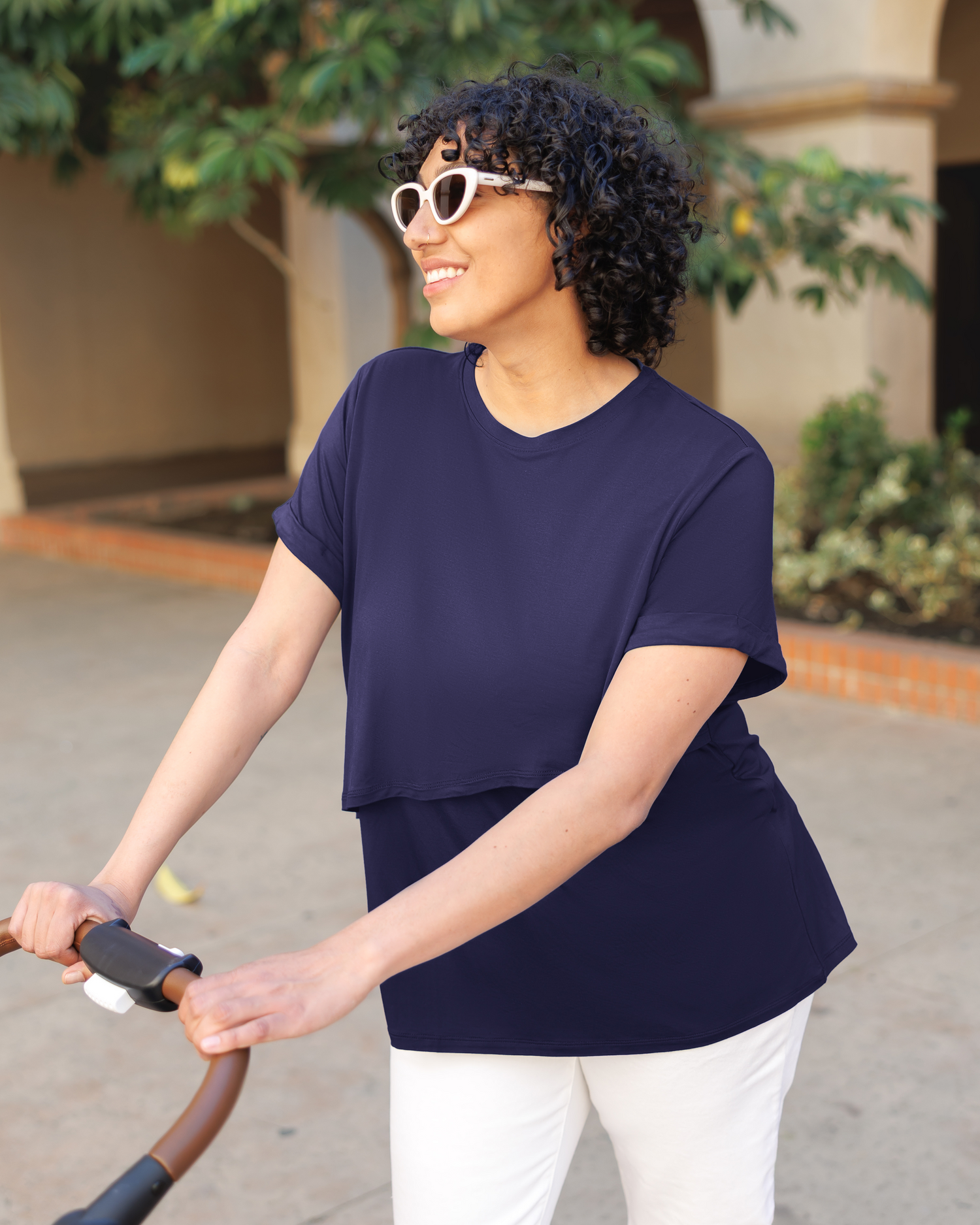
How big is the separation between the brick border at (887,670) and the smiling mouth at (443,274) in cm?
416

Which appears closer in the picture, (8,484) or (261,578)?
(261,578)

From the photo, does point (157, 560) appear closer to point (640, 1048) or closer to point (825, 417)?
point (825, 417)

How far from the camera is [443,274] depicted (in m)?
1.54

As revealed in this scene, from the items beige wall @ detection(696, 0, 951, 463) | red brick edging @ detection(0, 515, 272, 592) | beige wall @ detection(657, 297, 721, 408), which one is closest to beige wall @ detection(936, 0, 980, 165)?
beige wall @ detection(657, 297, 721, 408)

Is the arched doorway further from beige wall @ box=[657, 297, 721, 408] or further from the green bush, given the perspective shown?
the green bush

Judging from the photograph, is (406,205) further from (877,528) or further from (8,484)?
(8,484)

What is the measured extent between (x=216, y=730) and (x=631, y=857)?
1.56 ft

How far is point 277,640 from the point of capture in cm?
167

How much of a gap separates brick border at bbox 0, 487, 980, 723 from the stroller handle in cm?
483

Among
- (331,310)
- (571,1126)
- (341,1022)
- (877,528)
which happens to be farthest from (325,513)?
(331,310)

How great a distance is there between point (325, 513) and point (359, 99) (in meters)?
5.34

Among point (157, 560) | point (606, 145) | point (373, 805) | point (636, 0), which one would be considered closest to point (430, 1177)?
point (373, 805)

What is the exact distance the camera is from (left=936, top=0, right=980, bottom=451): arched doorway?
10984 mm

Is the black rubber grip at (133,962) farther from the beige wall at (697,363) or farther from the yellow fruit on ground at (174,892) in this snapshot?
the beige wall at (697,363)
